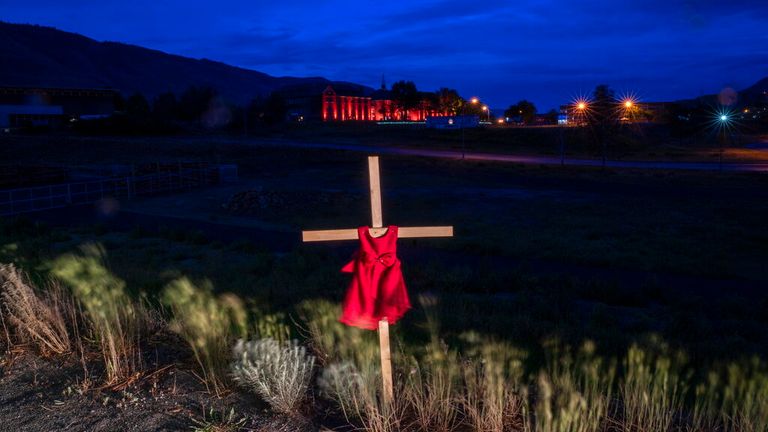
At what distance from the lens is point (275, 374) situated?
4.68m

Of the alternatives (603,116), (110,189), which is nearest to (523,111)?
(603,116)

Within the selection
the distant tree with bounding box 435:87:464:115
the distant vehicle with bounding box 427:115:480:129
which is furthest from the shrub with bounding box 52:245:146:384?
the distant tree with bounding box 435:87:464:115

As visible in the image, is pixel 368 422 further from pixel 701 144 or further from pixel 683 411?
pixel 701 144

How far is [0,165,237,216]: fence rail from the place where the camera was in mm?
27109

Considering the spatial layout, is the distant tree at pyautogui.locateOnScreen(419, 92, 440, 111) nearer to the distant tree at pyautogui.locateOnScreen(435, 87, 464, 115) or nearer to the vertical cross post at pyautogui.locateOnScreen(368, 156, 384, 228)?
the distant tree at pyautogui.locateOnScreen(435, 87, 464, 115)

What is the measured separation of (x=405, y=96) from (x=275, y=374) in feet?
371

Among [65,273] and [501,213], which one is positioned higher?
[65,273]

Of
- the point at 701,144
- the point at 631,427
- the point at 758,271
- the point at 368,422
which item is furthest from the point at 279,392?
the point at 701,144

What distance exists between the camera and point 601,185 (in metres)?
35.2

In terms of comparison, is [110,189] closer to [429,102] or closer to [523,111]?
[429,102]

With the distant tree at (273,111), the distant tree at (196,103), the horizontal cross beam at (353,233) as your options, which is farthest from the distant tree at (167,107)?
the horizontal cross beam at (353,233)

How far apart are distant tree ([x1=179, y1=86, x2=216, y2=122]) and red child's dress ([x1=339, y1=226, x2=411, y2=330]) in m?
97.8

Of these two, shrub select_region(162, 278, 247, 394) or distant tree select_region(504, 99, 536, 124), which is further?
distant tree select_region(504, 99, 536, 124)

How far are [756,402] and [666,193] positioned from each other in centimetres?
2888
